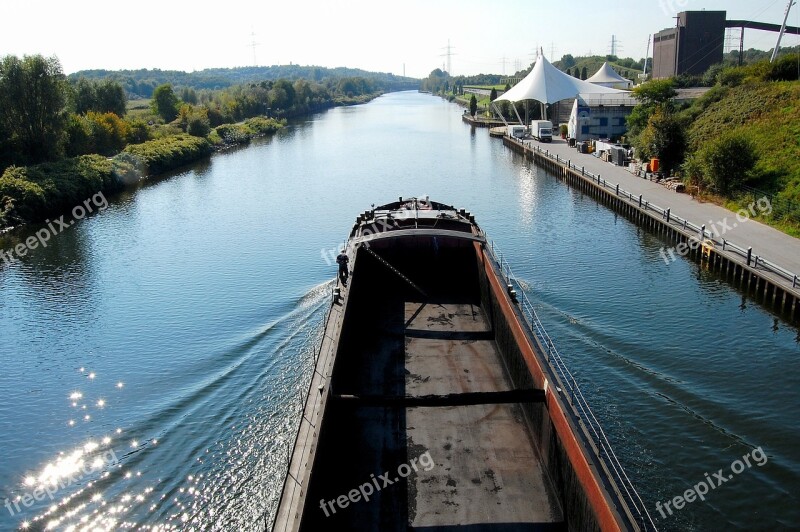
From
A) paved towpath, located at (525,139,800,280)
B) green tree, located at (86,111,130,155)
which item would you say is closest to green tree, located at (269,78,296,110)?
green tree, located at (86,111,130,155)

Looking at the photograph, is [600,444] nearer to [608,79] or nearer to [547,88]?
[547,88]

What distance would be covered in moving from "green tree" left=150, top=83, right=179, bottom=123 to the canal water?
55687 mm

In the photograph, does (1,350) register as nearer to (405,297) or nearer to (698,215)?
(405,297)

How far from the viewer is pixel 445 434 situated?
506 inches

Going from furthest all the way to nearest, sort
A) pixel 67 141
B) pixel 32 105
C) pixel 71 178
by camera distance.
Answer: pixel 67 141, pixel 32 105, pixel 71 178

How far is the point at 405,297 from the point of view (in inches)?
825

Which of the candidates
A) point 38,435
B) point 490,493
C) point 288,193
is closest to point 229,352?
point 38,435

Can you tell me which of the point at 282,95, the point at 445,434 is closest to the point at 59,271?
the point at 445,434

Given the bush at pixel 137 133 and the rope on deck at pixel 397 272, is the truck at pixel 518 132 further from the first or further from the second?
the rope on deck at pixel 397 272

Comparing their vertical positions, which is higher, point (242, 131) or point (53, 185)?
point (242, 131)

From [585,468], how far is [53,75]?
5376 cm

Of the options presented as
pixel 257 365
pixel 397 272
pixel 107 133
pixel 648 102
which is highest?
pixel 648 102

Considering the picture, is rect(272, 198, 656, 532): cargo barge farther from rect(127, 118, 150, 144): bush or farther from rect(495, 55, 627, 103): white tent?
rect(127, 118, 150, 144): bush

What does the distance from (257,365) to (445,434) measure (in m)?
7.27
